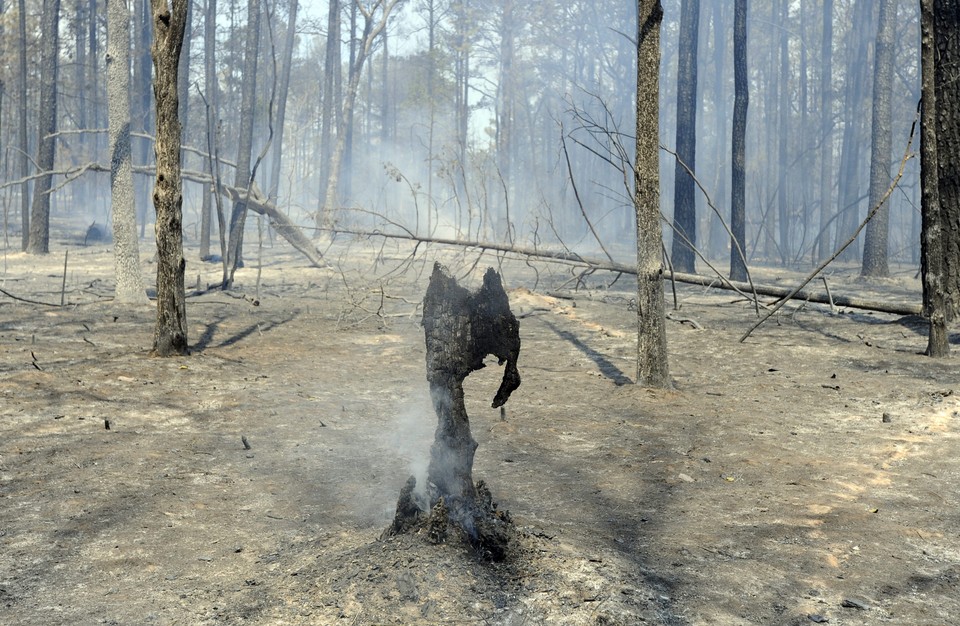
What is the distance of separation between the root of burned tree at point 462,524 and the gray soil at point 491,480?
0.21ft

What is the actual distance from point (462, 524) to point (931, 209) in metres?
7.93

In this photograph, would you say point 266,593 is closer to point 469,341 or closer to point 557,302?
point 469,341

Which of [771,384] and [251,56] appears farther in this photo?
[251,56]

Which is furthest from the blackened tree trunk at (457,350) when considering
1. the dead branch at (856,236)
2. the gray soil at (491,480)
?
the dead branch at (856,236)

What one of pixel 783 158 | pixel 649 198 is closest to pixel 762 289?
pixel 649 198

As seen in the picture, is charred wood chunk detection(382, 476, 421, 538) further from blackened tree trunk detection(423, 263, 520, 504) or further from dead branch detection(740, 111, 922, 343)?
dead branch detection(740, 111, 922, 343)

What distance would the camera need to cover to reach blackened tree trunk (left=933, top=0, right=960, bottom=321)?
968 cm

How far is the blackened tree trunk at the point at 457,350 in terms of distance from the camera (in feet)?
12.6

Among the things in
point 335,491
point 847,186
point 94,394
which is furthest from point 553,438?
point 847,186

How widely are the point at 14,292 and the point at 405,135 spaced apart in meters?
52.0

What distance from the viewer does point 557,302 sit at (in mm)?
14070

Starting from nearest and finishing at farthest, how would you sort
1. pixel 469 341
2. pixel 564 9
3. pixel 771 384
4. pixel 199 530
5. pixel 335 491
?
pixel 469 341, pixel 199 530, pixel 335 491, pixel 771 384, pixel 564 9

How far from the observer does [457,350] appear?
3877mm

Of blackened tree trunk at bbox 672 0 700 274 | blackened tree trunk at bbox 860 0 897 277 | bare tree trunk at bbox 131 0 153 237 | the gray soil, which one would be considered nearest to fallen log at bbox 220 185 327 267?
the gray soil
